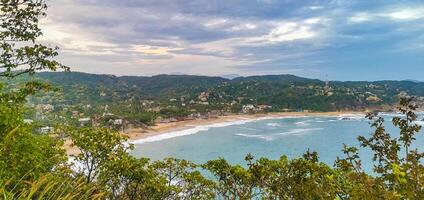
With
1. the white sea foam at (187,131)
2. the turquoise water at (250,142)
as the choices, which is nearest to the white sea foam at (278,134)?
the turquoise water at (250,142)

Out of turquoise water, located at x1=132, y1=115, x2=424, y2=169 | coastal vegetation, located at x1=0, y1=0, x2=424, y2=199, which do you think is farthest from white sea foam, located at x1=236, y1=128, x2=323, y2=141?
coastal vegetation, located at x1=0, y1=0, x2=424, y2=199

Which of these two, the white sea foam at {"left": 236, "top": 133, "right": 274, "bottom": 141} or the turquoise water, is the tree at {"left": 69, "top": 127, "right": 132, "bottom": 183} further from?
the white sea foam at {"left": 236, "top": 133, "right": 274, "bottom": 141}

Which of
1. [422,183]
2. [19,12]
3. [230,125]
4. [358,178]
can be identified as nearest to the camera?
[422,183]

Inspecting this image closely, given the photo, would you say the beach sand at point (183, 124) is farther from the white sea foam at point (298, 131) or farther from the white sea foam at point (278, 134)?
the white sea foam at point (298, 131)

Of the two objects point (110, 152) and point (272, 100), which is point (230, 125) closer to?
point (272, 100)

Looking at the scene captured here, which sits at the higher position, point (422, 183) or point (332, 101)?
point (422, 183)

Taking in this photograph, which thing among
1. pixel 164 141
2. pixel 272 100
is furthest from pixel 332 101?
pixel 164 141
